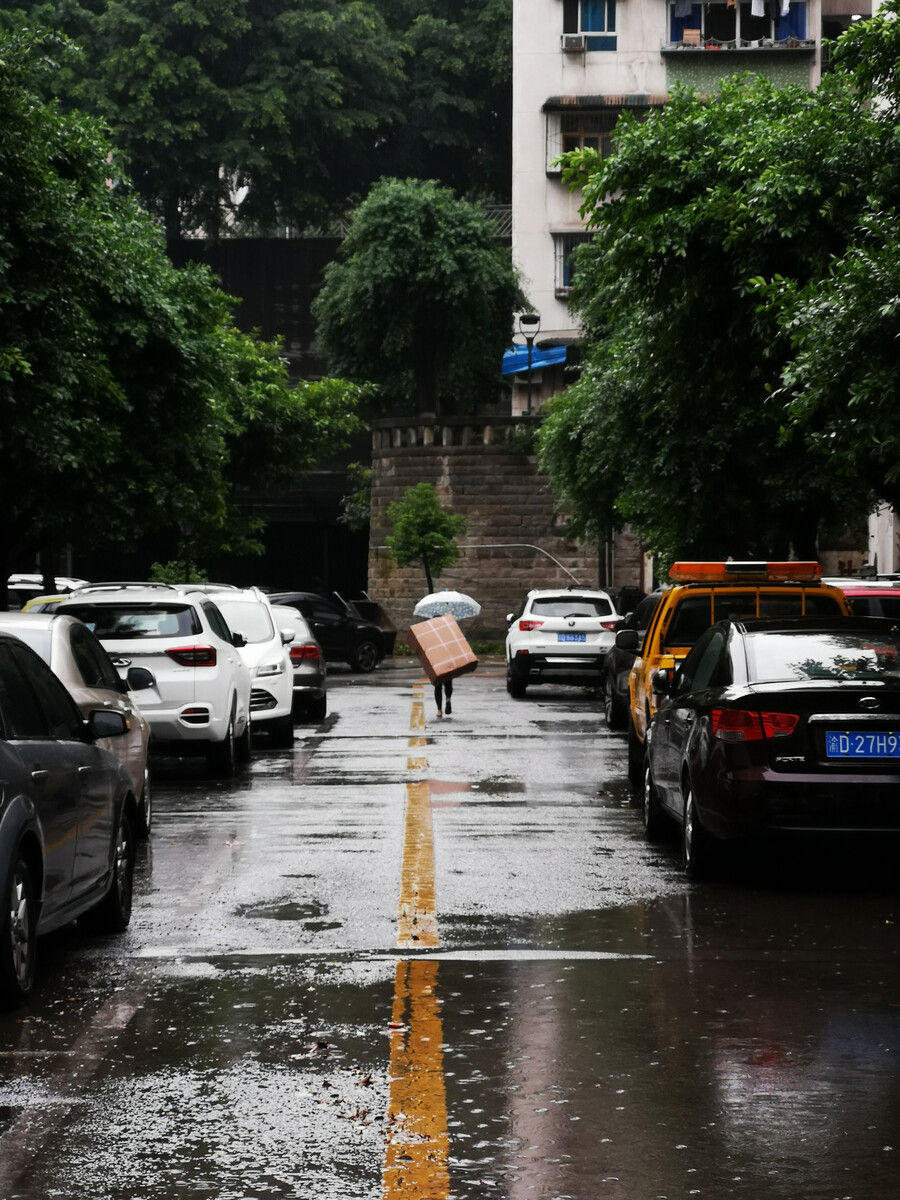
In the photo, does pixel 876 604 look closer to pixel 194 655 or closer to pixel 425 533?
pixel 194 655

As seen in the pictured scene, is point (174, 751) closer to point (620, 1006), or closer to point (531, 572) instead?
point (620, 1006)

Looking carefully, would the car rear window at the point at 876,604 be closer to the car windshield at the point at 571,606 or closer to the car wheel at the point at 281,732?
the car wheel at the point at 281,732

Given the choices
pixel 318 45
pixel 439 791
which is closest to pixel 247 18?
pixel 318 45

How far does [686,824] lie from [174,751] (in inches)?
280

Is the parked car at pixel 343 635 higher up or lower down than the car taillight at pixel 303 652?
lower down

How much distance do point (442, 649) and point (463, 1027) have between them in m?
18.2

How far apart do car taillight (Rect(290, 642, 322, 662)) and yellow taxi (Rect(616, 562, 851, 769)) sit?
27.2ft

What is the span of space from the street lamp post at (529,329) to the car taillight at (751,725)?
1684 inches

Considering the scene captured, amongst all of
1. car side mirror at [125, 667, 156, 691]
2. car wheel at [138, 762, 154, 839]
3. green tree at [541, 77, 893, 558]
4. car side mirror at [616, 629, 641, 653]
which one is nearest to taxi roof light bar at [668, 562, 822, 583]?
car side mirror at [616, 629, 641, 653]

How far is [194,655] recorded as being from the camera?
16328 millimetres

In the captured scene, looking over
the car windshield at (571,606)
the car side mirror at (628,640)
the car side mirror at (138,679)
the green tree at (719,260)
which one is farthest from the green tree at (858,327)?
the car windshield at (571,606)

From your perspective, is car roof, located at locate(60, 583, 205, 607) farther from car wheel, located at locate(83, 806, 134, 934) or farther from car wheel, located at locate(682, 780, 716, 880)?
car wheel, located at locate(83, 806, 134, 934)

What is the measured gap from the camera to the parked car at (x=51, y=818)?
6965 mm

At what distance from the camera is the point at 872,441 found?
16.6 metres
